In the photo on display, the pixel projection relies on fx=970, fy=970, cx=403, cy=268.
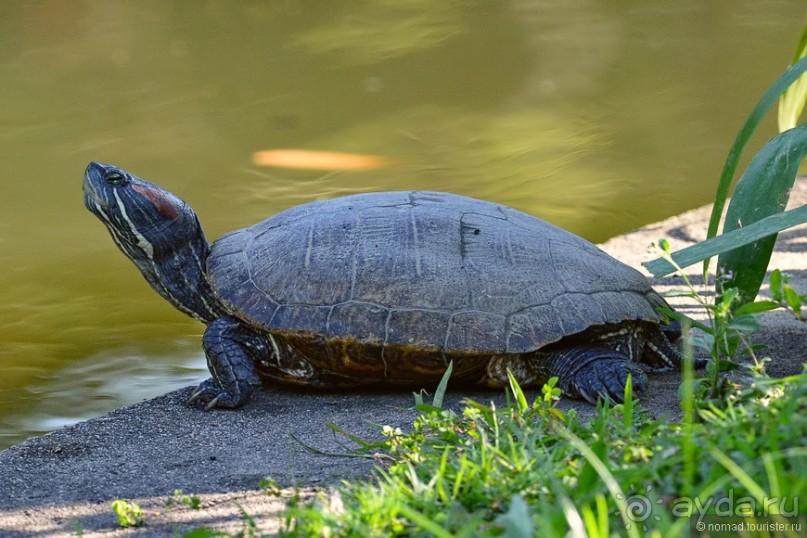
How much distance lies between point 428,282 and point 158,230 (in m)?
1.44

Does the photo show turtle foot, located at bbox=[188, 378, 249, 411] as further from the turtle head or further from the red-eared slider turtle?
the turtle head

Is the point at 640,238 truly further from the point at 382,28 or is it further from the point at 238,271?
the point at 382,28

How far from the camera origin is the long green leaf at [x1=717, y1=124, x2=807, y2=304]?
143 inches

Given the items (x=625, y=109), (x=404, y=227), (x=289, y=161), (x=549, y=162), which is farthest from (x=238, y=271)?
(x=625, y=109)

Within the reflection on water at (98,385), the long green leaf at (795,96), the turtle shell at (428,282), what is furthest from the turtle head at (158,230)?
the long green leaf at (795,96)

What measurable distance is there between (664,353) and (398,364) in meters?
1.24

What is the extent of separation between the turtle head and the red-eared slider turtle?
39mm

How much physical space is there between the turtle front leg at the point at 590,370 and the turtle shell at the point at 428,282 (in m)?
0.14

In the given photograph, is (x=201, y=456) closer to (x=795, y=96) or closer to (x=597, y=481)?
(x=597, y=481)

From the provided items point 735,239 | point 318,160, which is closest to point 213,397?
point 735,239

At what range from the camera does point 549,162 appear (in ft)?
29.6

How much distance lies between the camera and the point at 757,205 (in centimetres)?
367

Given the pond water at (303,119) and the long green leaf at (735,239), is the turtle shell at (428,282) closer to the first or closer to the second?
the long green leaf at (735,239)

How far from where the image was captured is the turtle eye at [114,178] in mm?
4699
